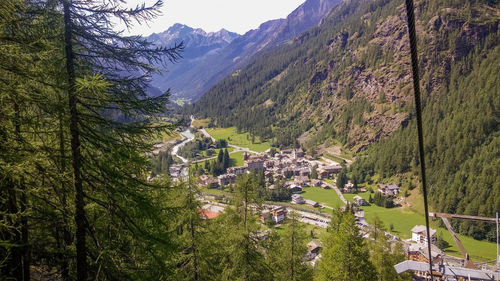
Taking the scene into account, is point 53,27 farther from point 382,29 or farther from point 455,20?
point 382,29

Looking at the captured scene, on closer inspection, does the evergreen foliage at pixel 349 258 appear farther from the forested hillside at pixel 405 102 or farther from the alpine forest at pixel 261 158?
the forested hillside at pixel 405 102

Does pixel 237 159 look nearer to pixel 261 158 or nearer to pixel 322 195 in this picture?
pixel 261 158

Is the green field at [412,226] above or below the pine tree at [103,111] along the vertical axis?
below

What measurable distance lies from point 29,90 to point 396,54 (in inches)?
5135

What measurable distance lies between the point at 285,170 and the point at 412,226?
138 ft

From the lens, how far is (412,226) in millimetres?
51969

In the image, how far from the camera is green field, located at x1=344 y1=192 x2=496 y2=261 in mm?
41844

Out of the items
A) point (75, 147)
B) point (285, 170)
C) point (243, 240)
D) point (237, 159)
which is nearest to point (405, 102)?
point (285, 170)

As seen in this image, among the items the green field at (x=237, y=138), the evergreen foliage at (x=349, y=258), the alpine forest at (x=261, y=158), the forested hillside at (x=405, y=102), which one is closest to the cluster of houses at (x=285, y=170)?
the alpine forest at (x=261, y=158)

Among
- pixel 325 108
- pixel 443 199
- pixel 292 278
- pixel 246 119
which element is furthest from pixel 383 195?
pixel 246 119

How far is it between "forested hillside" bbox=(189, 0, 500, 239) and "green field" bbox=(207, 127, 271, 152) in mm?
5569

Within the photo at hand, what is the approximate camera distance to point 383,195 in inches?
2549

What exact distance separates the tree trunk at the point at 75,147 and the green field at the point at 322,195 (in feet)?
203

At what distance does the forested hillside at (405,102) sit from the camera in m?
62.7
